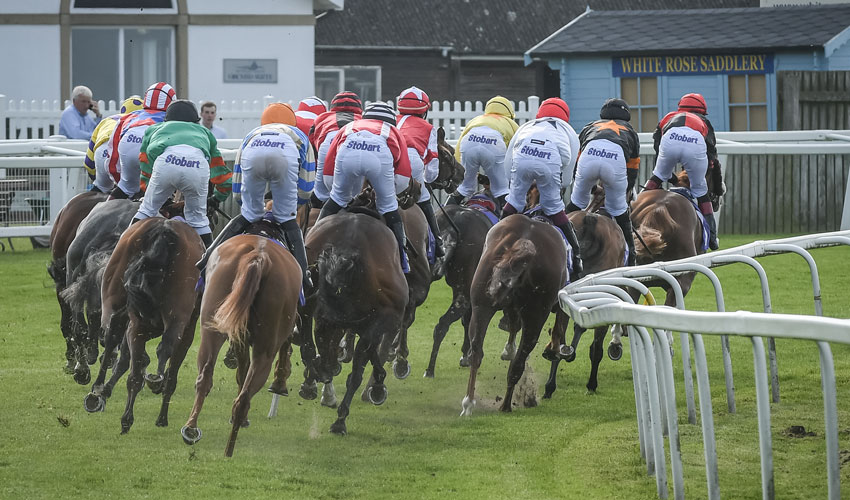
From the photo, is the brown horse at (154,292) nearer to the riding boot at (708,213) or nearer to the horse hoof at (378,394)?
the horse hoof at (378,394)

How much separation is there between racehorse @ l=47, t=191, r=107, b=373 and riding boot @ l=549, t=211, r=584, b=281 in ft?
11.5

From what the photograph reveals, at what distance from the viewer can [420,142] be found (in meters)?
10.2

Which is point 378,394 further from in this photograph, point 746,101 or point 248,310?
point 746,101

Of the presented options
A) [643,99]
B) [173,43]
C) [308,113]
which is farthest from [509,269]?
[643,99]

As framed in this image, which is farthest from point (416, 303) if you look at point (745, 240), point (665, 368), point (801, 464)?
point (745, 240)

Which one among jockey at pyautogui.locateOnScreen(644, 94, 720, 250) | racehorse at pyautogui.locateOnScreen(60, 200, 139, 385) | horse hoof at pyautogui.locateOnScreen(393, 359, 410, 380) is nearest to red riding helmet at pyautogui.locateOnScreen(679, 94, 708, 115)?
jockey at pyautogui.locateOnScreen(644, 94, 720, 250)

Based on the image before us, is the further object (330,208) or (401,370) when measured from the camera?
(401,370)

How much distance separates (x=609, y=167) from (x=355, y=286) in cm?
259

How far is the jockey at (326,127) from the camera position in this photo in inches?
376

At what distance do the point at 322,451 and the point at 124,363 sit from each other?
5.40 feet

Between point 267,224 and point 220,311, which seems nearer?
point 220,311

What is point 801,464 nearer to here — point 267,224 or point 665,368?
point 665,368

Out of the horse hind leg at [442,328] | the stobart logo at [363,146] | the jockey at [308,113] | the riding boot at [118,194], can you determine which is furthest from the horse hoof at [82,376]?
the jockey at [308,113]

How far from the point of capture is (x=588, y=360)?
1084cm
